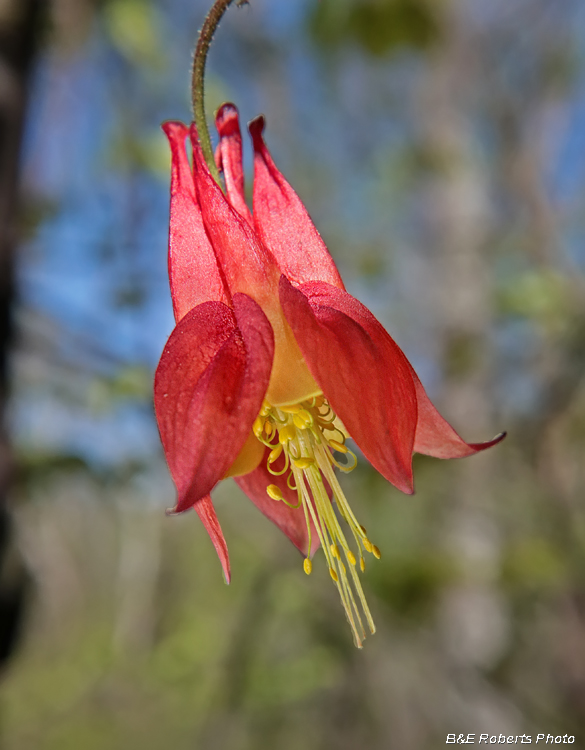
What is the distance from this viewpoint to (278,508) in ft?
2.88

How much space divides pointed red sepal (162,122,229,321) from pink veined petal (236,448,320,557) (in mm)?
258

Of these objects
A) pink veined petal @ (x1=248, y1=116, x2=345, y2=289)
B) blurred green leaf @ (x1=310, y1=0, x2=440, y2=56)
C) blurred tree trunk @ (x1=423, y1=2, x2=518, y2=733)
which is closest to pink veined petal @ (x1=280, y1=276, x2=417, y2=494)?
pink veined petal @ (x1=248, y1=116, x2=345, y2=289)

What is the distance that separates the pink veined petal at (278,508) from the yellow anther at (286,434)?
79 millimetres

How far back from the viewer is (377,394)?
0.64 meters

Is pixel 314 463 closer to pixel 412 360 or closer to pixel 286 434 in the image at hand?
pixel 286 434

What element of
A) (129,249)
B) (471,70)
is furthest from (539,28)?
(129,249)

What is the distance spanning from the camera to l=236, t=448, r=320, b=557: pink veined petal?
856 millimetres

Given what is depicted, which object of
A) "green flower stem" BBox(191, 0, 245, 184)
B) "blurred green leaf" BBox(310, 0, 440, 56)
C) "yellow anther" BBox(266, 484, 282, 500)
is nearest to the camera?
"green flower stem" BBox(191, 0, 245, 184)

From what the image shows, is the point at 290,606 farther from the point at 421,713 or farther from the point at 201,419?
the point at 201,419

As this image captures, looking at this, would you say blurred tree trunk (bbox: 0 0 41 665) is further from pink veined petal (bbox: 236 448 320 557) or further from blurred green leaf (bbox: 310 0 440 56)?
blurred green leaf (bbox: 310 0 440 56)

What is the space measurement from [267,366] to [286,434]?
20cm

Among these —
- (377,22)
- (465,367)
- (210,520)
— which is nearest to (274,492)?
(210,520)

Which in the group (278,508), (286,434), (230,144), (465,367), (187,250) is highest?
(230,144)

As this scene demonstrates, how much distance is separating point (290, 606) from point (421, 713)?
61.2 inches
